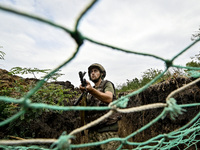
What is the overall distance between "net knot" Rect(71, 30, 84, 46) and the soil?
1.51m

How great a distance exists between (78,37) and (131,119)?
3.27m

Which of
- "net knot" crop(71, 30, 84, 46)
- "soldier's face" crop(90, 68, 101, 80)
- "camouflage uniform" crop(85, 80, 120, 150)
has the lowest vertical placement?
"camouflage uniform" crop(85, 80, 120, 150)

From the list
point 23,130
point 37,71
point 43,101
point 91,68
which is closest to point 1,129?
point 23,130

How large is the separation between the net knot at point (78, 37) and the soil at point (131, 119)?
151 centimetres

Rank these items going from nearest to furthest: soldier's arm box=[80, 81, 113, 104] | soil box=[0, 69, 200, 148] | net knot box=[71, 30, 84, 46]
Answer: net knot box=[71, 30, 84, 46] → soldier's arm box=[80, 81, 113, 104] → soil box=[0, 69, 200, 148]

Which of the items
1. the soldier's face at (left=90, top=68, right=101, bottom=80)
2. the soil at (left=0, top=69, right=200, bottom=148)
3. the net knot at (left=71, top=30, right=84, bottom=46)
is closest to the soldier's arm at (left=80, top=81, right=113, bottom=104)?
the soldier's face at (left=90, top=68, right=101, bottom=80)

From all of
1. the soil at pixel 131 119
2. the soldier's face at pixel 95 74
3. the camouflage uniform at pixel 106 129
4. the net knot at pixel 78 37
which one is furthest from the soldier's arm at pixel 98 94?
the net knot at pixel 78 37

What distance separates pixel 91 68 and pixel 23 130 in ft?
3.77

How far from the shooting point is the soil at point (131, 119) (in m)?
1.84

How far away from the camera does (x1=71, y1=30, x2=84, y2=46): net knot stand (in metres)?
0.35

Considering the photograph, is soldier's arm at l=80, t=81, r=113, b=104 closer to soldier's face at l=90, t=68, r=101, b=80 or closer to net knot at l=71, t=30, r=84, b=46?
soldier's face at l=90, t=68, r=101, b=80

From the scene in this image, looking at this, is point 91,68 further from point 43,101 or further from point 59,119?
point 59,119

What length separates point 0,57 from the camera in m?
1.83

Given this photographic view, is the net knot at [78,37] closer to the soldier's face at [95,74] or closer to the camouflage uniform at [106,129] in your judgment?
the camouflage uniform at [106,129]
